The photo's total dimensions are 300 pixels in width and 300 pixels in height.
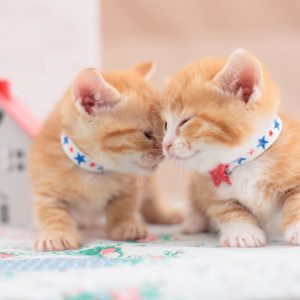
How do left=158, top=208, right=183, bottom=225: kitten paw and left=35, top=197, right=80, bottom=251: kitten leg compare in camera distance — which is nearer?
left=35, top=197, right=80, bottom=251: kitten leg

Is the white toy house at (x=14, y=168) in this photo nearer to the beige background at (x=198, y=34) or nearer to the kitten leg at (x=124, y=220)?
the kitten leg at (x=124, y=220)

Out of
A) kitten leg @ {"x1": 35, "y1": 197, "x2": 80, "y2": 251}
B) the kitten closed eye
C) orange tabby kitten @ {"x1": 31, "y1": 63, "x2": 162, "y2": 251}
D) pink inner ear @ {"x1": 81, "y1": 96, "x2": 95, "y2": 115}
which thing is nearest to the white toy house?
orange tabby kitten @ {"x1": 31, "y1": 63, "x2": 162, "y2": 251}

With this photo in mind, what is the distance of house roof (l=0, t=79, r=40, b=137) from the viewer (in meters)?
2.00

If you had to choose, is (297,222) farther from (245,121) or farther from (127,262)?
(127,262)

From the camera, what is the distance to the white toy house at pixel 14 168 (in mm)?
2041

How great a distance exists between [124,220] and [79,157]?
26 centimetres

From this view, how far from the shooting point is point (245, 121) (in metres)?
1.35

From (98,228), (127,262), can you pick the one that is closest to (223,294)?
(127,262)

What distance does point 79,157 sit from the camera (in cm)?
163

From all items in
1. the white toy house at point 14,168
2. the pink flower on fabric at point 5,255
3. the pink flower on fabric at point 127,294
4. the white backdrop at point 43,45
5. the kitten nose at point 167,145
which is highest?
the white backdrop at point 43,45

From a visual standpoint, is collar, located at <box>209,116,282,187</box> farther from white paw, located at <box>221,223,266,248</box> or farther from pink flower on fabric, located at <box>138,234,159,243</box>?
pink flower on fabric, located at <box>138,234,159,243</box>

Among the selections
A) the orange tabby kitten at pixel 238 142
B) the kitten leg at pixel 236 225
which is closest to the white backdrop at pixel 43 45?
the orange tabby kitten at pixel 238 142

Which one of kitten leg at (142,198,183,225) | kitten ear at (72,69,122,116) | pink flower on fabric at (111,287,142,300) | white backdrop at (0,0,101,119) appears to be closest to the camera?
pink flower on fabric at (111,287,142,300)

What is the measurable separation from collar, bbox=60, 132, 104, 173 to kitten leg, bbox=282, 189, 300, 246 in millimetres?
578
